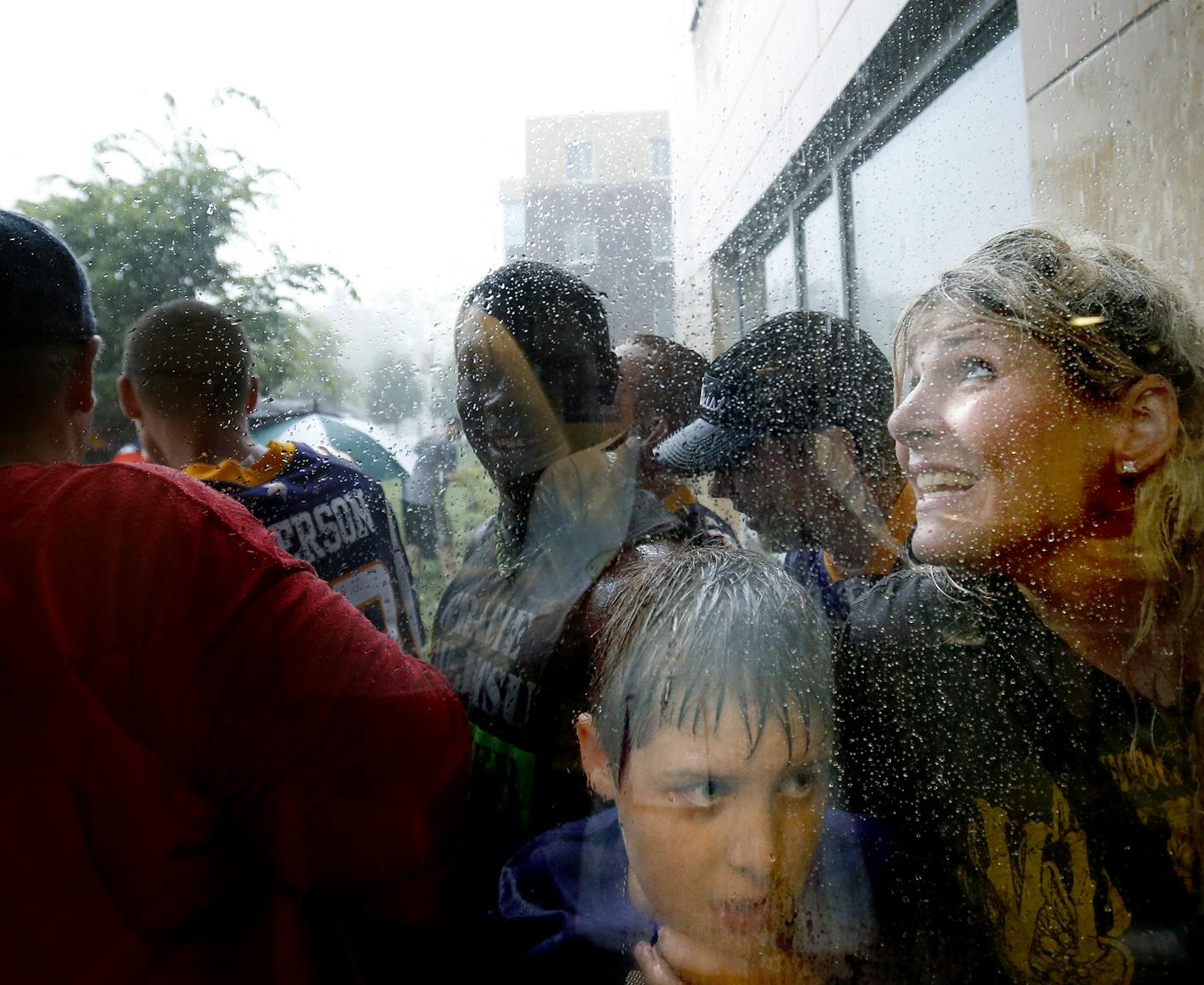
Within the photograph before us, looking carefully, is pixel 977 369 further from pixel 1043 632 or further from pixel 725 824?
pixel 725 824

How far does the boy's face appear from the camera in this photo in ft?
2.22

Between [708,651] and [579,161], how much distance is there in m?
0.55

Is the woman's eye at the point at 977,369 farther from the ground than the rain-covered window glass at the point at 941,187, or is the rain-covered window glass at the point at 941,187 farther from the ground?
the rain-covered window glass at the point at 941,187

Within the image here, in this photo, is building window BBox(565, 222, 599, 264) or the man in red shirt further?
building window BBox(565, 222, 599, 264)

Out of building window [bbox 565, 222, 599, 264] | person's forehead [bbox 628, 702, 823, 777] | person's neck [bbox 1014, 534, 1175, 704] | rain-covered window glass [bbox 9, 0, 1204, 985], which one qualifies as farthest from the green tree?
person's neck [bbox 1014, 534, 1175, 704]

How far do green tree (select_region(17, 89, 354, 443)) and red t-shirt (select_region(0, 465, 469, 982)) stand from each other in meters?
0.14

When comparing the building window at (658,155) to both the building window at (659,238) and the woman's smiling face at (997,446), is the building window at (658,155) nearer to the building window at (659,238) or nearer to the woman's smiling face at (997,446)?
the building window at (659,238)

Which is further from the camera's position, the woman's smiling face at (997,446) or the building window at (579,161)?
the building window at (579,161)

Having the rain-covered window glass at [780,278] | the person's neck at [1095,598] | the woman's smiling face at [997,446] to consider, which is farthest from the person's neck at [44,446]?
the person's neck at [1095,598]

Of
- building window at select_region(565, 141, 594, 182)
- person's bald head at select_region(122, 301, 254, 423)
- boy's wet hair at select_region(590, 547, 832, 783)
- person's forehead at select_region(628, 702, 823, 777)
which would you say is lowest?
person's forehead at select_region(628, 702, 823, 777)

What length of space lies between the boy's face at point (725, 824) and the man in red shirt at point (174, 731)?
0.73ft

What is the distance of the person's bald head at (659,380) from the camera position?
773 mm

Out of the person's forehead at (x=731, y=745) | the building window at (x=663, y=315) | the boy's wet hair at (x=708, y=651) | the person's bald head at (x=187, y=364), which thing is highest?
the building window at (x=663, y=315)

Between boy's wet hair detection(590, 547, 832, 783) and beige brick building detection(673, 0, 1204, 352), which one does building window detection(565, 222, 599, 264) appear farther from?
boy's wet hair detection(590, 547, 832, 783)
